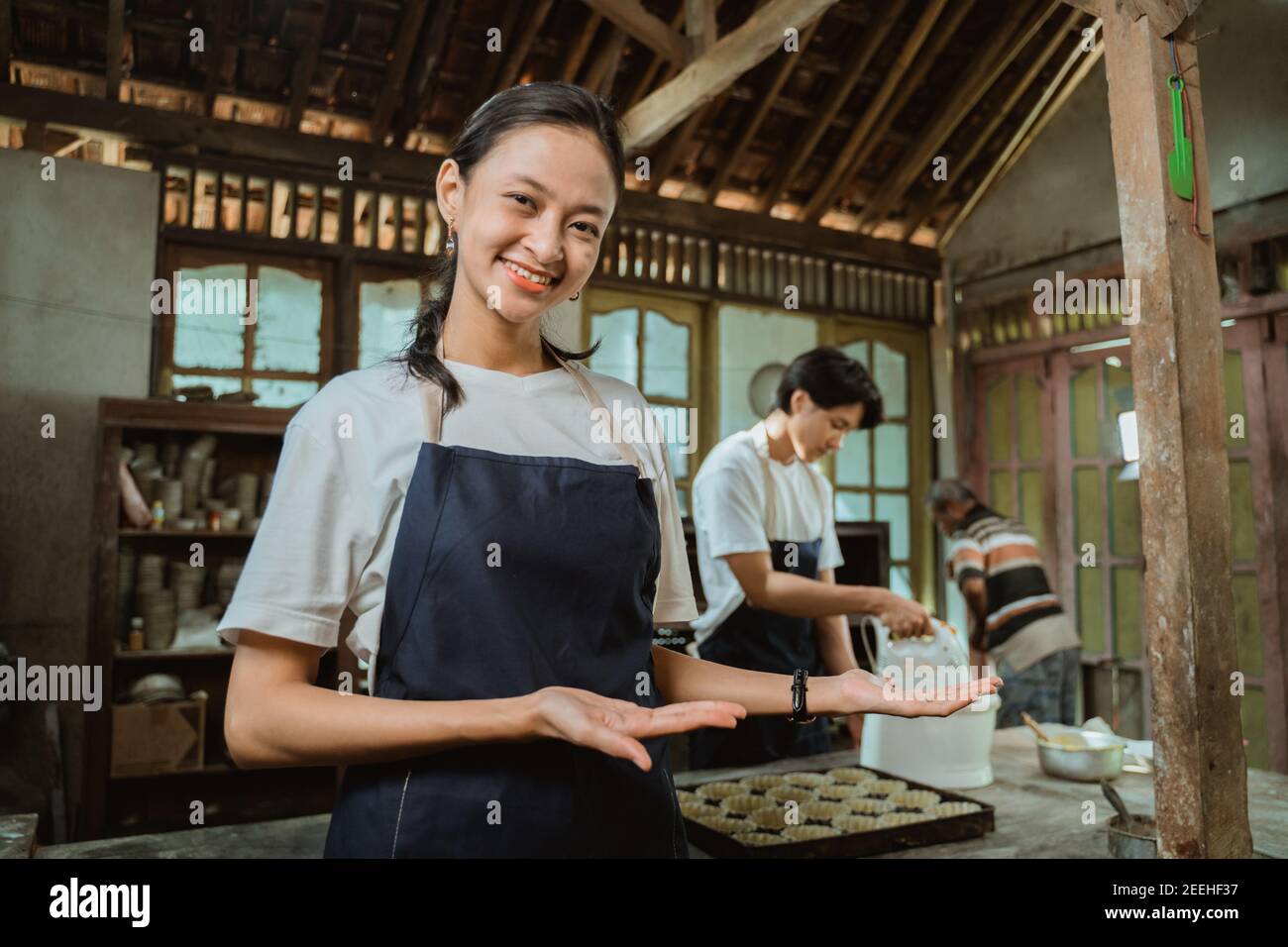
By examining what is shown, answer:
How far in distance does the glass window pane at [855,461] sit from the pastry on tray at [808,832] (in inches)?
164

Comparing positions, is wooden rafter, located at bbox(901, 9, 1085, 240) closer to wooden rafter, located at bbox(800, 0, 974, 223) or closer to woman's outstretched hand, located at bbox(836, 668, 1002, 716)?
wooden rafter, located at bbox(800, 0, 974, 223)

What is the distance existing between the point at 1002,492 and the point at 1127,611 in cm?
103

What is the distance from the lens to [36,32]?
4.27 meters

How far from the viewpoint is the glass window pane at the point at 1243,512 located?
474cm

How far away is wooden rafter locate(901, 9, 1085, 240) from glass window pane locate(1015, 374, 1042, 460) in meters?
1.24

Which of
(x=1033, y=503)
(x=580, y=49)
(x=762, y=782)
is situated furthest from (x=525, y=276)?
(x=1033, y=503)

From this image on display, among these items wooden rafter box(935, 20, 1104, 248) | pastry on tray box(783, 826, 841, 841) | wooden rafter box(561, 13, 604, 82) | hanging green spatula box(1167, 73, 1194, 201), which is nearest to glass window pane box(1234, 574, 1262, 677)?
wooden rafter box(935, 20, 1104, 248)

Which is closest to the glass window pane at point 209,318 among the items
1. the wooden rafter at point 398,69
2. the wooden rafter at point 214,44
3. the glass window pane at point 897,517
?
the wooden rafter at point 214,44

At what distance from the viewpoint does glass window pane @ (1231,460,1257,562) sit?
4.74m

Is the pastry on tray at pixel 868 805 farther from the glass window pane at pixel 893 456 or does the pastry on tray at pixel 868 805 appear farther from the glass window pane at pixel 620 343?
the glass window pane at pixel 893 456

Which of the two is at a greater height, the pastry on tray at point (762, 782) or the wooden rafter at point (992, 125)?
the wooden rafter at point (992, 125)

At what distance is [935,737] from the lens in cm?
235

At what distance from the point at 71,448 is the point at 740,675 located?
3.97 metres
